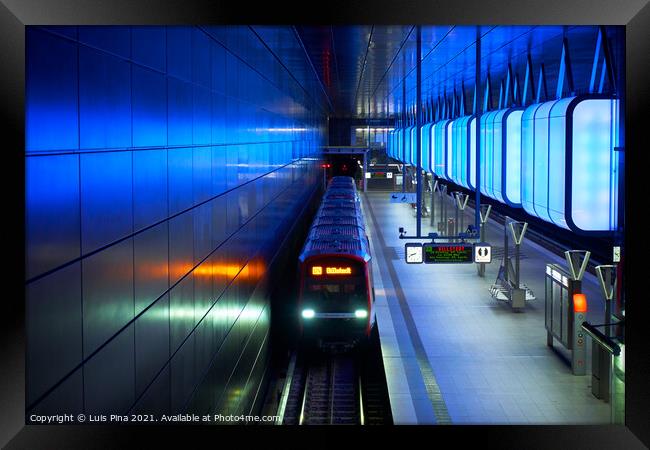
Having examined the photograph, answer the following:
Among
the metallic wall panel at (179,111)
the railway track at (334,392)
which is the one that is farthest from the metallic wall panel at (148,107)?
Result: the railway track at (334,392)

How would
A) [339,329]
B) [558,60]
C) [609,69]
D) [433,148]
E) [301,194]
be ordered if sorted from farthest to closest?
[301,194], [433,148], [558,60], [339,329], [609,69]

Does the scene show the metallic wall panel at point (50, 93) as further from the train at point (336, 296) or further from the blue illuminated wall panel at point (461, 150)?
the blue illuminated wall panel at point (461, 150)

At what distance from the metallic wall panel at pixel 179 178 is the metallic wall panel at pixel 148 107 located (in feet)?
1.05

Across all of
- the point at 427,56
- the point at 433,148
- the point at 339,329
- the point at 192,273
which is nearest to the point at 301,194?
the point at 433,148

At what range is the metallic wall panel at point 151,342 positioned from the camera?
5.98 meters

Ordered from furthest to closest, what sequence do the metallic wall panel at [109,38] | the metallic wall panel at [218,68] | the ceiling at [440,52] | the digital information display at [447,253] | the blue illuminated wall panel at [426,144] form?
1. the blue illuminated wall panel at [426,144]
2. the digital information display at [447,253]
3. the ceiling at [440,52]
4. the metallic wall panel at [218,68]
5. the metallic wall panel at [109,38]

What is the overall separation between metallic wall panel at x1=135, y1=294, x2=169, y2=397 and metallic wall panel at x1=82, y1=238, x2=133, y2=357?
14.1 inches

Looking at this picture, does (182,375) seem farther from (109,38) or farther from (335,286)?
(335,286)

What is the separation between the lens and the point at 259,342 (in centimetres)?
1423

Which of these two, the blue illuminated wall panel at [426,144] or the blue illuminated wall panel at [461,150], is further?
the blue illuminated wall panel at [426,144]

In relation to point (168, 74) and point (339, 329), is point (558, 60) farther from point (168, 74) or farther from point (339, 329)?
point (168, 74)


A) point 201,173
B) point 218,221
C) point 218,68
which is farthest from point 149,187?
point 218,68

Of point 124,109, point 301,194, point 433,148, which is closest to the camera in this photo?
point 124,109

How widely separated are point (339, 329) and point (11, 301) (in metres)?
11.9
